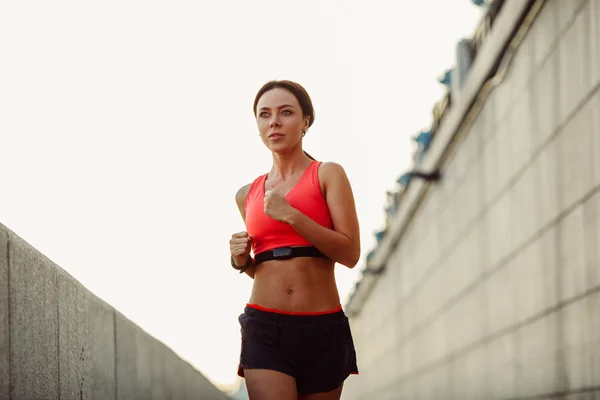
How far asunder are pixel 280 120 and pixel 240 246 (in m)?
0.59

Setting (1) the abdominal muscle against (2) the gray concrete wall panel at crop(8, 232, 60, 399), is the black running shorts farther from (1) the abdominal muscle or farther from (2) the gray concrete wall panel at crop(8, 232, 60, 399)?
(2) the gray concrete wall panel at crop(8, 232, 60, 399)

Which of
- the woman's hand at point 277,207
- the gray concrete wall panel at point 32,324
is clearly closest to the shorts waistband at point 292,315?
the woman's hand at point 277,207

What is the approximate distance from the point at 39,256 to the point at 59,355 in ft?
2.37

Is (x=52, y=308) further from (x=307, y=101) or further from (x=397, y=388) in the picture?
(x=397, y=388)

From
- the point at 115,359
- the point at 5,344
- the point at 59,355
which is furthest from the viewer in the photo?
the point at 115,359

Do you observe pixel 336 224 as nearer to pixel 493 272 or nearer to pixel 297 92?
pixel 297 92

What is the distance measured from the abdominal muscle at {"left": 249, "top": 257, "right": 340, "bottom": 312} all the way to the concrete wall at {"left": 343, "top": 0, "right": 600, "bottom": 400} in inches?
164

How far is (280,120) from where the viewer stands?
16.8 feet

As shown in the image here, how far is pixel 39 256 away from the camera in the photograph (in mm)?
5414

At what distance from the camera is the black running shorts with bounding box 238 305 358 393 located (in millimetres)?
4980

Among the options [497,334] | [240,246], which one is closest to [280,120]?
[240,246]

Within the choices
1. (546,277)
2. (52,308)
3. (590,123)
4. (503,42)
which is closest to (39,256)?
(52,308)

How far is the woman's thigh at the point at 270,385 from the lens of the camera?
491 centimetres

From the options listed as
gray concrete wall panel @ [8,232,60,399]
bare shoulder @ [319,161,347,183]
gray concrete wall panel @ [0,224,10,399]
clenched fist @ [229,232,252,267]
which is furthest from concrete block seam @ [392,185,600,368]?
gray concrete wall panel @ [0,224,10,399]
